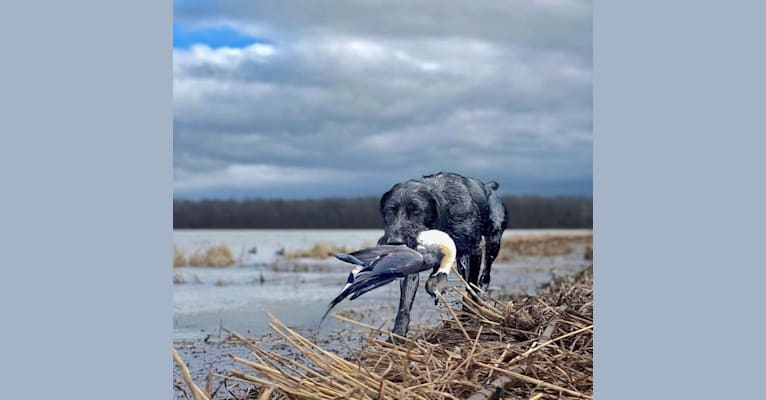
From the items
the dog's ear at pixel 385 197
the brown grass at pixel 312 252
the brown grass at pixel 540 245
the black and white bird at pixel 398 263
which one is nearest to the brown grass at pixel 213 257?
the brown grass at pixel 312 252

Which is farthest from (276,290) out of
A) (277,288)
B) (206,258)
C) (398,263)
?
(398,263)

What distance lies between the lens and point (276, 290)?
33.7 ft

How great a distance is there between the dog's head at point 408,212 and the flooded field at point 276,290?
59cm

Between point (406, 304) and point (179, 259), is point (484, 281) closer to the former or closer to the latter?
point (406, 304)

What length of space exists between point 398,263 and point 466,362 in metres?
0.83

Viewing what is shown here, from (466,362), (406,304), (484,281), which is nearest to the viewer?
(466,362)

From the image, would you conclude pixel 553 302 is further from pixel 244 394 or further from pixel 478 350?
pixel 244 394

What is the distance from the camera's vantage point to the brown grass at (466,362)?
4.67 m

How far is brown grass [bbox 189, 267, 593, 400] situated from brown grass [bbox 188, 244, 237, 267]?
22.5 ft

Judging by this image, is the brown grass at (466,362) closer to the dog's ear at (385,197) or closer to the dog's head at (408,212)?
the dog's head at (408,212)

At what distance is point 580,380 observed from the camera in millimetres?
5316

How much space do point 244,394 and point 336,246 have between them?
25.8ft

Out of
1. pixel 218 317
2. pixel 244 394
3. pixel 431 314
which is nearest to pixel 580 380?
pixel 244 394

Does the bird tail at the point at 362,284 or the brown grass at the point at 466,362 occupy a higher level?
the bird tail at the point at 362,284
